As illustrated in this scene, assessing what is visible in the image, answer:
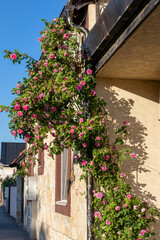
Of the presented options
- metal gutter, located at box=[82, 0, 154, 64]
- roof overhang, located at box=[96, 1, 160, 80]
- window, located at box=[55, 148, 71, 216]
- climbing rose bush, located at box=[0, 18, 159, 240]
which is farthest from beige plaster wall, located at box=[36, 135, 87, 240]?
metal gutter, located at box=[82, 0, 154, 64]

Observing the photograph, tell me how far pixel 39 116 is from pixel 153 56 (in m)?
2.03

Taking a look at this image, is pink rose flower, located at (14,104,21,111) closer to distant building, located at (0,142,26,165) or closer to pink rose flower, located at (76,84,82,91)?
pink rose flower, located at (76,84,82,91)

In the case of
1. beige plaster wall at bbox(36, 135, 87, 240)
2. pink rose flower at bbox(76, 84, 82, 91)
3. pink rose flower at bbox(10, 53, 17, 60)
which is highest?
pink rose flower at bbox(10, 53, 17, 60)

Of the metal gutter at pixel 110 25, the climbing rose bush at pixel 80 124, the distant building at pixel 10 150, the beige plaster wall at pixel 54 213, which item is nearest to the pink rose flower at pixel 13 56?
the climbing rose bush at pixel 80 124

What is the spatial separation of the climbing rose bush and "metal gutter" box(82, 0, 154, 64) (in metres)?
0.33

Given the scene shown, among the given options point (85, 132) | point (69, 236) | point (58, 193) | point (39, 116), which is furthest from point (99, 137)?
point (58, 193)

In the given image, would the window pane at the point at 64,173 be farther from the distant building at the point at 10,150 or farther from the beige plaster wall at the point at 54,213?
the distant building at the point at 10,150

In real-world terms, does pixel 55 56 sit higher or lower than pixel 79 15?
lower

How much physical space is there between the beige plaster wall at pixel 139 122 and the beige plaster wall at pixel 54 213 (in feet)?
3.53

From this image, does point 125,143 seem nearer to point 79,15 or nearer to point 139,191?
point 139,191

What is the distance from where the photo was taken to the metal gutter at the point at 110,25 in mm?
4320

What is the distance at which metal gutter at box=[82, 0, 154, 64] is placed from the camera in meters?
4.32

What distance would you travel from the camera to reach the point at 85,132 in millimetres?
5430

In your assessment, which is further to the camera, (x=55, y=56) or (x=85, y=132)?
(x=55, y=56)
